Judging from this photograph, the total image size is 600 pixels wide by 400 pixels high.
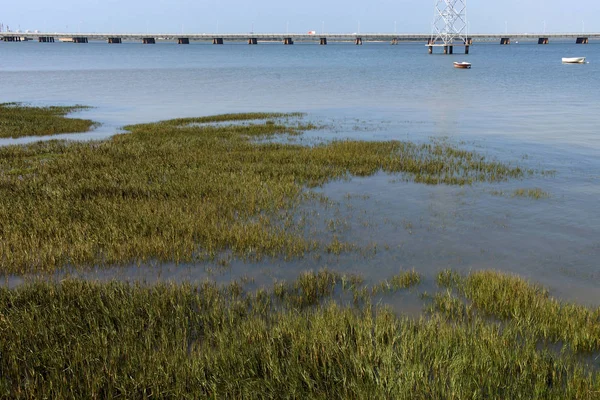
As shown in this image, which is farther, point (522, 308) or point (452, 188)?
point (452, 188)

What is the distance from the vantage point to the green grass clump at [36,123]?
91.2ft

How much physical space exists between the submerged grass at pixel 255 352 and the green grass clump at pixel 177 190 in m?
2.54

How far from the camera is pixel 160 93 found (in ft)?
181

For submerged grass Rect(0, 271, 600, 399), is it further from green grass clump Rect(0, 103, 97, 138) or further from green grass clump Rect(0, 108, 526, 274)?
green grass clump Rect(0, 103, 97, 138)

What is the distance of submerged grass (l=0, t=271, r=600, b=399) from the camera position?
5.60 meters

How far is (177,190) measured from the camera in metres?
14.9

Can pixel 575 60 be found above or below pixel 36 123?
above

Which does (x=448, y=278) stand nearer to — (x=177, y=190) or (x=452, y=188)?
(x=452, y=188)

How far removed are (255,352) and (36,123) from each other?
29678 mm

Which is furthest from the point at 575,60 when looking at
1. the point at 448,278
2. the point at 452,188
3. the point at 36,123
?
the point at 448,278

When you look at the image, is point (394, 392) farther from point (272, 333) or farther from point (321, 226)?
point (321, 226)

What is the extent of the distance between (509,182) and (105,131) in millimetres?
22633

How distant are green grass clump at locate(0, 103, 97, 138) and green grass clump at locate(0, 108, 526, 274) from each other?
5.39m

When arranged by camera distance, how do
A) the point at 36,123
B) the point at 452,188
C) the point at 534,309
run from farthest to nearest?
1. the point at 36,123
2. the point at 452,188
3. the point at 534,309
